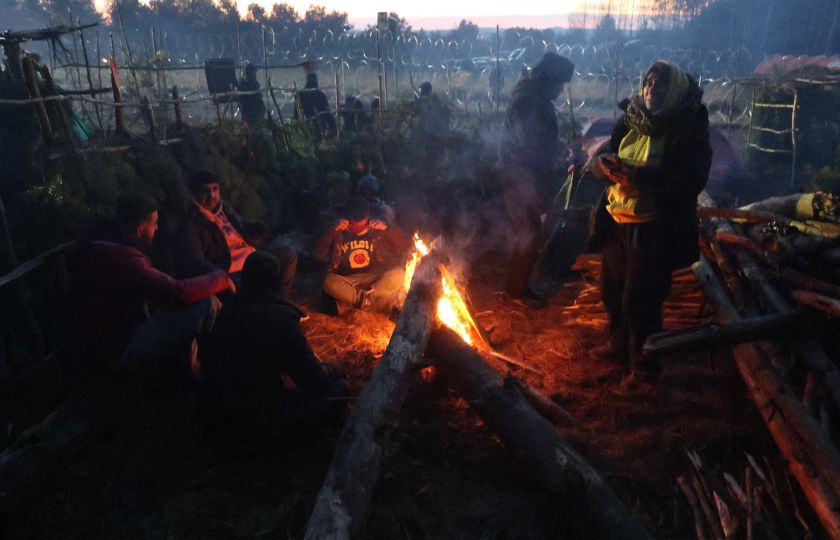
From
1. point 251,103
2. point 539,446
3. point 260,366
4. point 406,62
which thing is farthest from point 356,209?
point 406,62

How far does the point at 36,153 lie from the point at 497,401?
15.9 ft

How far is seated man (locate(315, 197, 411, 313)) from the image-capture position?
6.21 meters

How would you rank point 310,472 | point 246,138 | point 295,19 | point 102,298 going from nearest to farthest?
point 310,472, point 102,298, point 246,138, point 295,19

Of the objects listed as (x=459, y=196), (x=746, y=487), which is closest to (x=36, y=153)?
(x=746, y=487)

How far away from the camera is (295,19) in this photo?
3628 centimetres

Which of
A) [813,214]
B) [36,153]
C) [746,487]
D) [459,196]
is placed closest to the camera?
[746,487]

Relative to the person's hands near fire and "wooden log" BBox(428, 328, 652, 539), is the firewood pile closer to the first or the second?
"wooden log" BBox(428, 328, 652, 539)

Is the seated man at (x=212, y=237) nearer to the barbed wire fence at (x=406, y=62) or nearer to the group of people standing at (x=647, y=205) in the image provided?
the group of people standing at (x=647, y=205)

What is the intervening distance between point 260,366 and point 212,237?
2.29 m

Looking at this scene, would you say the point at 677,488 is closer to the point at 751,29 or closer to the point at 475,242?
the point at 475,242

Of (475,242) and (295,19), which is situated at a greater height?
(295,19)

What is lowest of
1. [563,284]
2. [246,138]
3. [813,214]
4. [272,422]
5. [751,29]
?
[563,284]

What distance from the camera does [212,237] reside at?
542 cm

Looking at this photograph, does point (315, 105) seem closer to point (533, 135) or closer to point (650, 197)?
point (533, 135)
